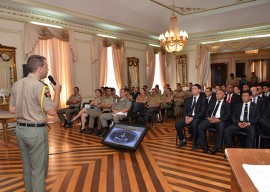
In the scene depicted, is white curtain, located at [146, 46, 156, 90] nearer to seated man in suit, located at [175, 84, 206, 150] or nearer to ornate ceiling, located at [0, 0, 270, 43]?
ornate ceiling, located at [0, 0, 270, 43]

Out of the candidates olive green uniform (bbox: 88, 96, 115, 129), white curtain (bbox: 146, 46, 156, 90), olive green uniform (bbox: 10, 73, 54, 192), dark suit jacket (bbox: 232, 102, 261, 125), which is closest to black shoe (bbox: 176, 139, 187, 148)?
dark suit jacket (bbox: 232, 102, 261, 125)

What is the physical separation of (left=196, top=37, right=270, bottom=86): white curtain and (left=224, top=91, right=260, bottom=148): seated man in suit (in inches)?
270

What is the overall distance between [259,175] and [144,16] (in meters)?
10.0

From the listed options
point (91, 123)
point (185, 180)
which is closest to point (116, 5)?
point (91, 123)

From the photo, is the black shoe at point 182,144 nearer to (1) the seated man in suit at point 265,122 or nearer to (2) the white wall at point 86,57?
(1) the seated man in suit at point 265,122

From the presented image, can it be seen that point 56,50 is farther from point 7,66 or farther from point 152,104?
point 152,104

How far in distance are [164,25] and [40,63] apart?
1015cm

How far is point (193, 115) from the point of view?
5.14m

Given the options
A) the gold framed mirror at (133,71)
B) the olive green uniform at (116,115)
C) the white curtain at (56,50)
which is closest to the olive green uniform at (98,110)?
the olive green uniform at (116,115)

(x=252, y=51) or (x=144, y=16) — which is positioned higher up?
(x=144, y=16)

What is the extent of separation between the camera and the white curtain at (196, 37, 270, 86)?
10.2 metres

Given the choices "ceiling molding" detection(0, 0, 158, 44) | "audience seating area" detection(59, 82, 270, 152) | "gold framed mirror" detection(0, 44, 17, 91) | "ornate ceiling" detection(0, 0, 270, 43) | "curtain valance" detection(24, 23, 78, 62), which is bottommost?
"audience seating area" detection(59, 82, 270, 152)

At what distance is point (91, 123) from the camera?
660cm

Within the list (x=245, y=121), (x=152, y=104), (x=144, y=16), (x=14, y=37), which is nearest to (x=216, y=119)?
(x=245, y=121)
